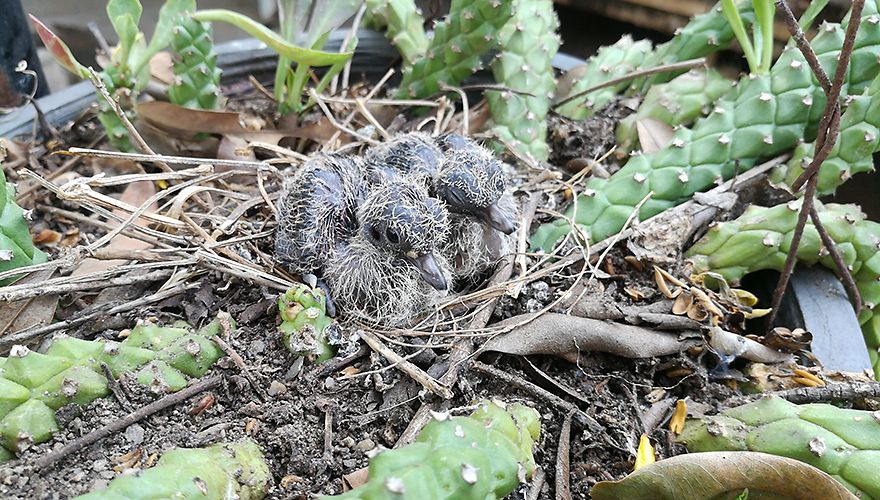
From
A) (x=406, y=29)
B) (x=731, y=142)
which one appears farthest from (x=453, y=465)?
(x=406, y=29)

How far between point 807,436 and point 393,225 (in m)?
0.63

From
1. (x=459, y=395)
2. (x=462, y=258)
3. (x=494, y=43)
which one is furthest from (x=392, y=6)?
(x=459, y=395)

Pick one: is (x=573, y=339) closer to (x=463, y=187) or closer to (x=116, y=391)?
(x=463, y=187)

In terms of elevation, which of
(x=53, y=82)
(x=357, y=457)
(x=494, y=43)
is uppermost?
(x=494, y=43)

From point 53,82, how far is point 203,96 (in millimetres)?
2038

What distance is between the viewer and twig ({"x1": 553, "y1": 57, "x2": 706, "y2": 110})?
142cm

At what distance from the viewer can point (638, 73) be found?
1.48 m

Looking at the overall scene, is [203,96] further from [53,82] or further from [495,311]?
[53,82]

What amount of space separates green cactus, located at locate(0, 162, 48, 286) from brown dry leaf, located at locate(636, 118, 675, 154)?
3.94 ft

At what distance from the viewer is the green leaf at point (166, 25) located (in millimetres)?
1276

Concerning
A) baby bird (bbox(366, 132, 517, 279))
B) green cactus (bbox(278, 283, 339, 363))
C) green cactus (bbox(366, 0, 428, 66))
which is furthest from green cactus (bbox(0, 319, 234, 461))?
green cactus (bbox(366, 0, 428, 66))

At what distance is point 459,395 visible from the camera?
0.89 m

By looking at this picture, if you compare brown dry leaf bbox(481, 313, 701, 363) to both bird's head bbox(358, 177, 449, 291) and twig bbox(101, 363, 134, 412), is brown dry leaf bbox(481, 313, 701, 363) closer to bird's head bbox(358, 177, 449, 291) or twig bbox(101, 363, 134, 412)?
bird's head bbox(358, 177, 449, 291)

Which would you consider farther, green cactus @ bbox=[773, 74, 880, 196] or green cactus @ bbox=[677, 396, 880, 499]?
green cactus @ bbox=[773, 74, 880, 196]
